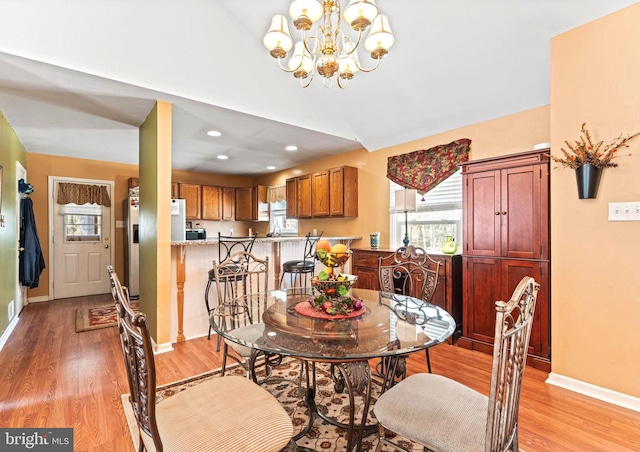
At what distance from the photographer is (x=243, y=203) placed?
7.10m

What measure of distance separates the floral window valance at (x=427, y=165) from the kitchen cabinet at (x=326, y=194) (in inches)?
27.8

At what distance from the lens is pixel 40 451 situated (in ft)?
5.63

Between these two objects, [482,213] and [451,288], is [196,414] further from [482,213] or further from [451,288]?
[482,213]

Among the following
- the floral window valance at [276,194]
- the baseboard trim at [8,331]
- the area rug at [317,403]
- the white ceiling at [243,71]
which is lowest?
the area rug at [317,403]

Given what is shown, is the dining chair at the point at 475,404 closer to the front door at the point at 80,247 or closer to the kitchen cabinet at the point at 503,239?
the kitchen cabinet at the point at 503,239

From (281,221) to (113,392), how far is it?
4663mm

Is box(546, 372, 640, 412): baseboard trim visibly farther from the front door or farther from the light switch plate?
the front door

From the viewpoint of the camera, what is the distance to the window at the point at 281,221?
6473 mm

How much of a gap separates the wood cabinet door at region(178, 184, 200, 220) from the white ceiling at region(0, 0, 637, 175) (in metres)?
2.02

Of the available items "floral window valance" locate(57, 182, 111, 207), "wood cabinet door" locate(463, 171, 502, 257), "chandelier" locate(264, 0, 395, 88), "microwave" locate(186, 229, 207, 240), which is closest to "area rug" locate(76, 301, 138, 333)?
"microwave" locate(186, 229, 207, 240)

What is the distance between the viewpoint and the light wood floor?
1.80 meters

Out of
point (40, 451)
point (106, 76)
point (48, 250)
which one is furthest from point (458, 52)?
point (48, 250)

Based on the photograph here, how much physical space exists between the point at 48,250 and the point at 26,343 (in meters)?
2.69

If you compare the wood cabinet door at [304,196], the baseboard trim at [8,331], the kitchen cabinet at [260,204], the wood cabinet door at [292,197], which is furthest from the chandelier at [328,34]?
the kitchen cabinet at [260,204]
